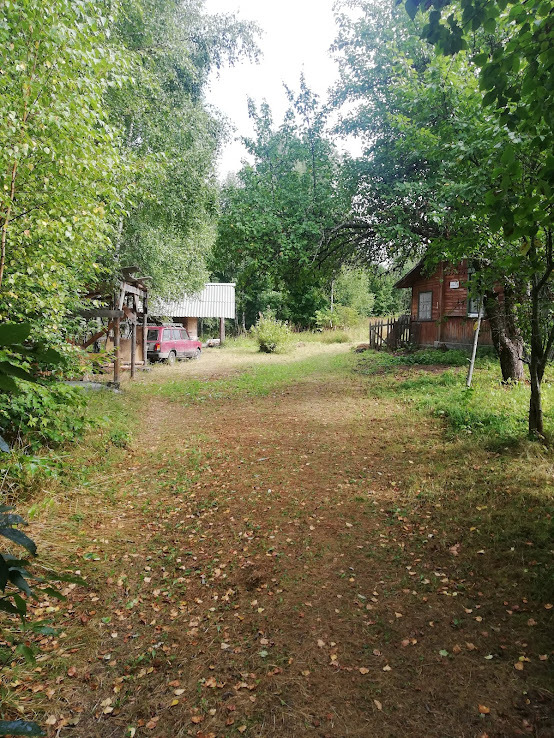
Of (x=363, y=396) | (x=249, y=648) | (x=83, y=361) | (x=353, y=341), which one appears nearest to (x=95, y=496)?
(x=83, y=361)

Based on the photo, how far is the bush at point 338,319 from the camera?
117 ft

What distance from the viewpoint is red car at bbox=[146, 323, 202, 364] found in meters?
20.8

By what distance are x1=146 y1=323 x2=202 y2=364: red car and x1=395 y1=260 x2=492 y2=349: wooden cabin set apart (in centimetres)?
1100

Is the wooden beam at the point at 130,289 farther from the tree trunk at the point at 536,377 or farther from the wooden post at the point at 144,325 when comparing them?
the tree trunk at the point at 536,377

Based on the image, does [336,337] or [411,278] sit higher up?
[411,278]

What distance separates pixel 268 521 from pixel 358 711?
99.3 inches

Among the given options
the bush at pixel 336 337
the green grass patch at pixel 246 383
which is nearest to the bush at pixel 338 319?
the bush at pixel 336 337

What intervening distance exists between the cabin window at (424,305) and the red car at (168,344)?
11415 mm

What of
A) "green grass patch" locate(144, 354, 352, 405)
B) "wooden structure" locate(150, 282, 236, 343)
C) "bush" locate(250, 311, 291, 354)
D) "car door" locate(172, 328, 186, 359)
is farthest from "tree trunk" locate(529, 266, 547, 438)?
"wooden structure" locate(150, 282, 236, 343)

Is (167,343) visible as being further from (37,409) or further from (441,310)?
(37,409)

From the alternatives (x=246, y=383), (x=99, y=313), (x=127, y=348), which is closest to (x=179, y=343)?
(x=127, y=348)

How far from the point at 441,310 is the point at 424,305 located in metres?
1.56

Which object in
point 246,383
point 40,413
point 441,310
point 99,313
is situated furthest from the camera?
point 441,310

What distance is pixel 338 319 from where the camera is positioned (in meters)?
36.0
